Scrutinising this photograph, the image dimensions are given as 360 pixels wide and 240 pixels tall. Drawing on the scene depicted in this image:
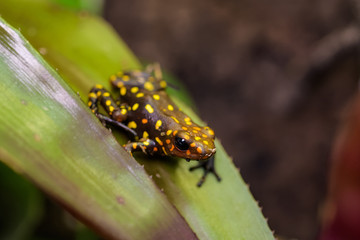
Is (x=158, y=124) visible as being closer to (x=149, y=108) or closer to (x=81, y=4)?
(x=149, y=108)

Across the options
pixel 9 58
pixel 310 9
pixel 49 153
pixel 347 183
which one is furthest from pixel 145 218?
pixel 310 9

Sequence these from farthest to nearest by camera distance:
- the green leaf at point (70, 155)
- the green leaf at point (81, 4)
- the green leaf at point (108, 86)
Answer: the green leaf at point (81, 4), the green leaf at point (108, 86), the green leaf at point (70, 155)

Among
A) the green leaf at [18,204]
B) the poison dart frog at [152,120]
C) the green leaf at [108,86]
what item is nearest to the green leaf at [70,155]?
the green leaf at [108,86]

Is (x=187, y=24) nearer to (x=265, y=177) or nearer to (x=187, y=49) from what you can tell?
(x=187, y=49)

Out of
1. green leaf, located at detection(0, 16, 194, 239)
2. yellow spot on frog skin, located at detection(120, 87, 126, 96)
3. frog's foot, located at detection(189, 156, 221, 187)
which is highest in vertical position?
green leaf, located at detection(0, 16, 194, 239)

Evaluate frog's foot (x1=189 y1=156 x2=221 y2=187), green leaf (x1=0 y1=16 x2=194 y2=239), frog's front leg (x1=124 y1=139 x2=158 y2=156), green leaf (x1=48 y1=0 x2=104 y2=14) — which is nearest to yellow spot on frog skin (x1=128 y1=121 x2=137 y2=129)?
frog's front leg (x1=124 y1=139 x2=158 y2=156)

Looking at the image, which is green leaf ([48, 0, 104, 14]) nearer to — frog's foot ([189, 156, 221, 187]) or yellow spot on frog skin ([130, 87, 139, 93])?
yellow spot on frog skin ([130, 87, 139, 93])

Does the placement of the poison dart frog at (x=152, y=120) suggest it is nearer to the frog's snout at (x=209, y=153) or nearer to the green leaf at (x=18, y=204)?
the frog's snout at (x=209, y=153)
